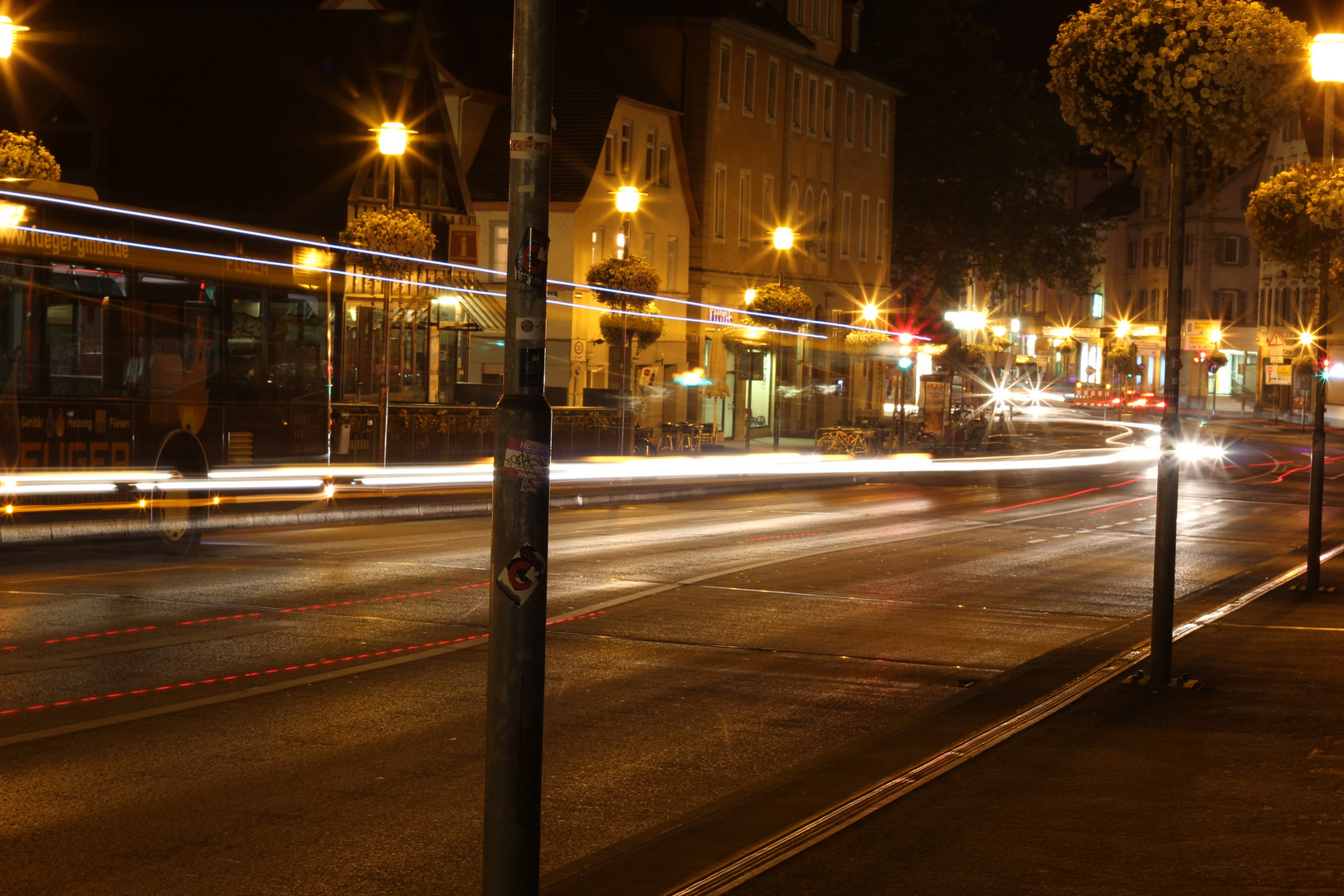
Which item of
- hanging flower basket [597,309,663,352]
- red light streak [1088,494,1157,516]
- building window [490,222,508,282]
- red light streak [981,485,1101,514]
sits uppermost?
building window [490,222,508,282]

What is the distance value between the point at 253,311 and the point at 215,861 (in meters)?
13.1

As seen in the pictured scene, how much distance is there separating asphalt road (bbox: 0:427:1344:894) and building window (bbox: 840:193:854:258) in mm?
40712

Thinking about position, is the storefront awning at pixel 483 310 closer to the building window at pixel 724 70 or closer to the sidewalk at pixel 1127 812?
the building window at pixel 724 70

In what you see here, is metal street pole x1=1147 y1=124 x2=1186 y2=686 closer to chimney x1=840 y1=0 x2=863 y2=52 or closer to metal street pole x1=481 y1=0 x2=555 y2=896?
metal street pole x1=481 y1=0 x2=555 y2=896

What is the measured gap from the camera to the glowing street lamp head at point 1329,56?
1399cm

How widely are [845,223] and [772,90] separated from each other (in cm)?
876

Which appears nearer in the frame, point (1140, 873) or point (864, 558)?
point (1140, 873)

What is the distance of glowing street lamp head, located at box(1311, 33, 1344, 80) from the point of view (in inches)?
551

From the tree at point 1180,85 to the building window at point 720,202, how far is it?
135 feet

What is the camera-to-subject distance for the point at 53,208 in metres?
16.6

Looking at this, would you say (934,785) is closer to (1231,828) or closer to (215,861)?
(1231,828)

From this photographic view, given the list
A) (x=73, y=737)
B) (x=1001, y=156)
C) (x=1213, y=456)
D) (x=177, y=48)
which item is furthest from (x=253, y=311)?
(x=1001, y=156)

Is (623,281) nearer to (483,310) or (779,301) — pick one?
(483,310)

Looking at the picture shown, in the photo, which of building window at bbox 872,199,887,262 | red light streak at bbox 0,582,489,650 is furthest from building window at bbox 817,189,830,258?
red light streak at bbox 0,582,489,650
